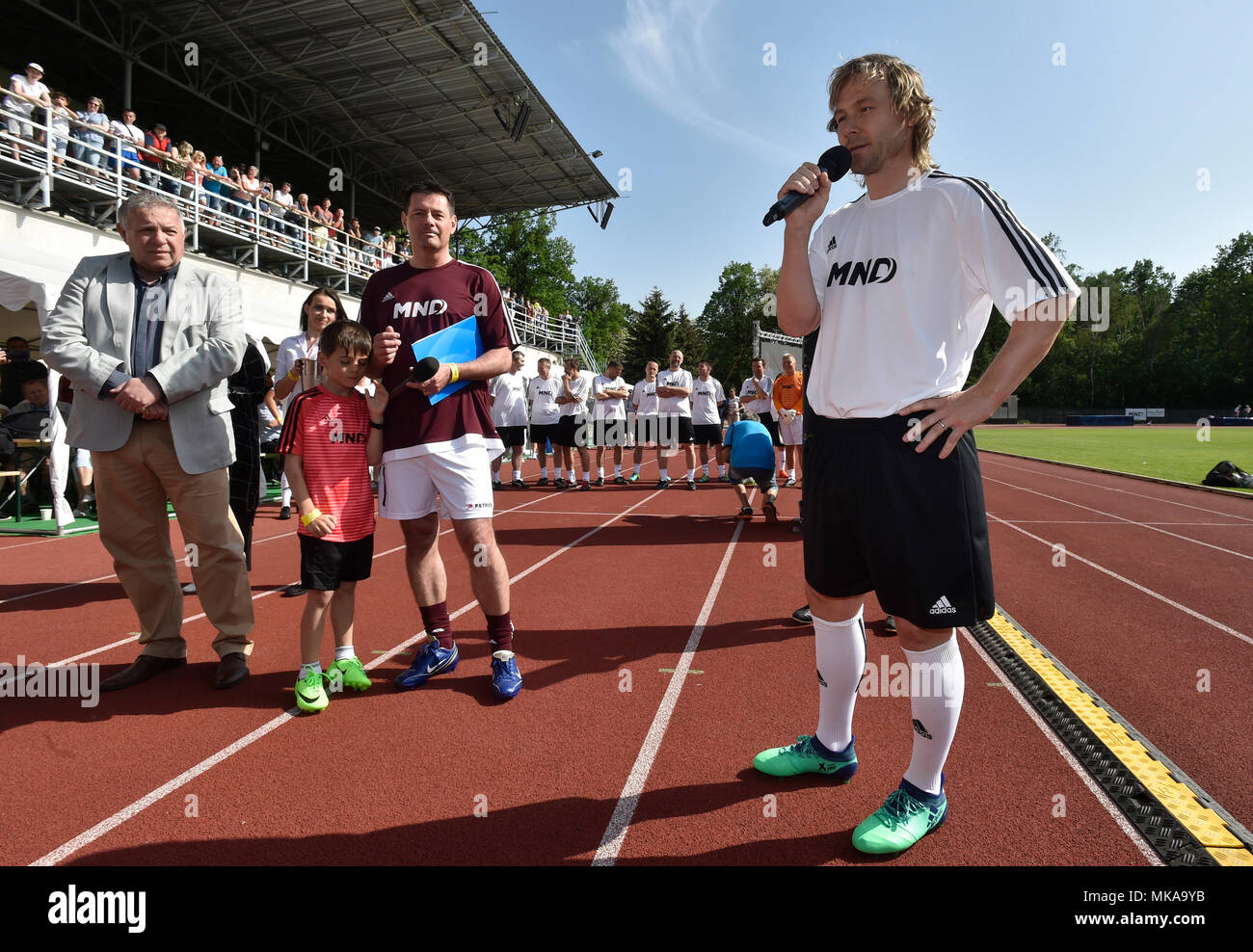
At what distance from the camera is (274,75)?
65.4 feet

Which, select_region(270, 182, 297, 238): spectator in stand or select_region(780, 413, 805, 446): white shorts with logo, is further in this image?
select_region(270, 182, 297, 238): spectator in stand

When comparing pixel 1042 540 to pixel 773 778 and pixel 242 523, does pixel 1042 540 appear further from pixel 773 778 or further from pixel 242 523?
pixel 242 523

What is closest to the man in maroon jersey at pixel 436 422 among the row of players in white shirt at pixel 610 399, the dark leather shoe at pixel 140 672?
the dark leather shoe at pixel 140 672

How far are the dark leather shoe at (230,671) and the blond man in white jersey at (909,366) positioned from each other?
277 centimetres

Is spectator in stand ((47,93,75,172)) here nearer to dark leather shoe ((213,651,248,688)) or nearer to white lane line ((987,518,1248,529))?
dark leather shoe ((213,651,248,688))

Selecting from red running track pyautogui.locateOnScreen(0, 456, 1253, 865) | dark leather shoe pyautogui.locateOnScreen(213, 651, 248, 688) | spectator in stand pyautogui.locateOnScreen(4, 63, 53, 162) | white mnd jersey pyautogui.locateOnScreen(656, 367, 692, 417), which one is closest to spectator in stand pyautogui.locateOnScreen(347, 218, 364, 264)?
spectator in stand pyautogui.locateOnScreen(4, 63, 53, 162)

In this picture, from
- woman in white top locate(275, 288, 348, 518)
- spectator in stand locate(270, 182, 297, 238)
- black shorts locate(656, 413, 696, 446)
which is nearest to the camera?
woman in white top locate(275, 288, 348, 518)

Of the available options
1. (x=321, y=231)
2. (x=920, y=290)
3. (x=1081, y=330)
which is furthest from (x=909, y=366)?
(x=1081, y=330)

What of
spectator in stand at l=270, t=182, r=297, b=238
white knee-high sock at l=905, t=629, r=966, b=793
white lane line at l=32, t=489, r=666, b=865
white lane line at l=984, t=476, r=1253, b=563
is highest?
spectator in stand at l=270, t=182, r=297, b=238

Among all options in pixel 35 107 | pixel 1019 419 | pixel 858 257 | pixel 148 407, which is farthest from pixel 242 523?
pixel 1019 419

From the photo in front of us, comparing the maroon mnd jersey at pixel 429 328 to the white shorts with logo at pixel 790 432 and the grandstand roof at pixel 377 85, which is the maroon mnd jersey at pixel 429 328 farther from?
the grandstand roof at pixel 377 85

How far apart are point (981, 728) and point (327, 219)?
20.7 metres

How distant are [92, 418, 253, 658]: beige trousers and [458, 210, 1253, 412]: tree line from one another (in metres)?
51.7

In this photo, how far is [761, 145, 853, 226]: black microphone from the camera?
6.54 ft
